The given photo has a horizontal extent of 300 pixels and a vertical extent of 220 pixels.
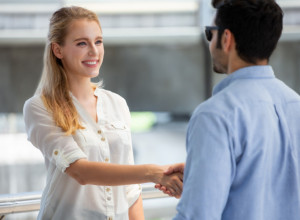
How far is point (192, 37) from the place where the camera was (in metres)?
8.40

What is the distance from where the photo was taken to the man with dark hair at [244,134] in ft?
3.22

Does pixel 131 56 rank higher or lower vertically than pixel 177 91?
higher

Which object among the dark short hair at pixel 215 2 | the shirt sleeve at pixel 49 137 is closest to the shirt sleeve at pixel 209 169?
the dark short hair at pixel 215 2

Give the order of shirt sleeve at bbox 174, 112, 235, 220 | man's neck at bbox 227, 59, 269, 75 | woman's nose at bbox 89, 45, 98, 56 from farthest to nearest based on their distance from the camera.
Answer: woman's nose at bbox 89, 45, 98, 56 < man's neck at bbox 227, 59, 269, 75 < shirt sleeve at bbox 174, 112, 235, 220

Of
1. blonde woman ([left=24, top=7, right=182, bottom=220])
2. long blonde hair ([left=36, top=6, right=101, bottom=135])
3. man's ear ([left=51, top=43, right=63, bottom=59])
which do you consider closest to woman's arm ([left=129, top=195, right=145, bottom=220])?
blonde woman ([left=24, top=7, right=182, bottom=220])

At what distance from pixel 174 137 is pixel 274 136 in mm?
10661

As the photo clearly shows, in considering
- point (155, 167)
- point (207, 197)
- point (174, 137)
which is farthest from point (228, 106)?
point (174, 137)

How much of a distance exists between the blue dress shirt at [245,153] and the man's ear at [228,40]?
59mm

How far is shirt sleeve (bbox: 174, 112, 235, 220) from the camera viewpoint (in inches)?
38.3

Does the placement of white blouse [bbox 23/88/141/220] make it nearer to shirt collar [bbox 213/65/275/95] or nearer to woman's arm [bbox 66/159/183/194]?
woman's arm [bbox 66/159/183/194]

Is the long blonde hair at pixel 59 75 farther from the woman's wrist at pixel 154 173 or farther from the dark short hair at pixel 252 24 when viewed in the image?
the dark short hair at pixel 252 24

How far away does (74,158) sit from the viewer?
144 centimetres

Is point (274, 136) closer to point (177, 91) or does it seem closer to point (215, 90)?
point (215, 90)

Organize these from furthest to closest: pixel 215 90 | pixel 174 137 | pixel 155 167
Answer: pixel 174 137
pixel 155 167
pixel 215 90
